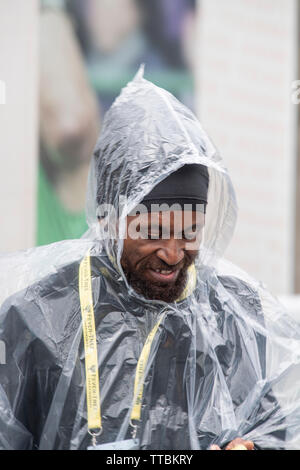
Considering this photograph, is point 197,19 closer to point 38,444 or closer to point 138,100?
point 138,100

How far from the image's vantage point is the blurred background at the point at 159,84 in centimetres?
491

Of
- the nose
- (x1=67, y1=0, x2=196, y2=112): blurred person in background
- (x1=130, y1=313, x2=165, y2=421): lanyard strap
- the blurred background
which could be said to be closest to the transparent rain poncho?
(x1=130, y1=313, x2=165, y2=421): lanyard strap

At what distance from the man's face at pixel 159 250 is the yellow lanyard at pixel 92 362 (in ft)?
0.31

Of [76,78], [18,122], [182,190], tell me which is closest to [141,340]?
[182,190]

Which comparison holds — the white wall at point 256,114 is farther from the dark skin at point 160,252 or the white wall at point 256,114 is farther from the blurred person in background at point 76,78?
the dark skin at point 160,252

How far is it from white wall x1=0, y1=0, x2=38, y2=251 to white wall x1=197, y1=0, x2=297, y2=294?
1.32 metres

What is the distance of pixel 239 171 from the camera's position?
18.5 feet

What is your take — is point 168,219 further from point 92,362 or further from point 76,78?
point 76,78

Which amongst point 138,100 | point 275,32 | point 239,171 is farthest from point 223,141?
point 138,100

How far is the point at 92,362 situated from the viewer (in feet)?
6.40

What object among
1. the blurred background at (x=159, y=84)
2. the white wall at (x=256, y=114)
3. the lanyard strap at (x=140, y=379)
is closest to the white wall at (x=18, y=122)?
the blurred background at (x=159, y=84)

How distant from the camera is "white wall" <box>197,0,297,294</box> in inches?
218

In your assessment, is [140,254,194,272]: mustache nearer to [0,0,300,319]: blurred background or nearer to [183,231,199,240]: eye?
[183,231,199,240]: eye
